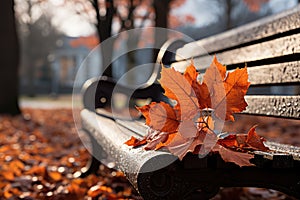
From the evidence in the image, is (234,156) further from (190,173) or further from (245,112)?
(245,112)

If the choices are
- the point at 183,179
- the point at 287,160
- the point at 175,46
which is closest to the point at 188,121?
the point at 183,179

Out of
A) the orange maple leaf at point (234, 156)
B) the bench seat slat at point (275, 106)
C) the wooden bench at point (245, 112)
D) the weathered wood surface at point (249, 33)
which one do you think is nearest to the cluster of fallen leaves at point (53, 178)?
the wooden bench at point (245, 112)

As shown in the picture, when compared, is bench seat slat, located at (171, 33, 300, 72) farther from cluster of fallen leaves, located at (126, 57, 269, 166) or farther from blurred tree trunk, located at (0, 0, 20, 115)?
blurred tree trunk, located at (0, 0, 20, 115)

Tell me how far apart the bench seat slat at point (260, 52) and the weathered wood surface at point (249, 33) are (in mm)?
38

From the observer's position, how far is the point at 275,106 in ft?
6.61

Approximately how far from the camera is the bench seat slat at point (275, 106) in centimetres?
185

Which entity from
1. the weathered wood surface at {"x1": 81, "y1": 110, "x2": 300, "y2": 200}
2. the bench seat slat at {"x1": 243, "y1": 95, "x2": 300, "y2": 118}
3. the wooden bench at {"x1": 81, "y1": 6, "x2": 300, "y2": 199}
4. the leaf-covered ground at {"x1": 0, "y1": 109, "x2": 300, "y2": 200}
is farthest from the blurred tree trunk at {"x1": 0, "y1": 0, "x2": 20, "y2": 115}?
the weathered wood surface at {"x1": 81, "y1": 110, "x2": 300, "y2": 200}

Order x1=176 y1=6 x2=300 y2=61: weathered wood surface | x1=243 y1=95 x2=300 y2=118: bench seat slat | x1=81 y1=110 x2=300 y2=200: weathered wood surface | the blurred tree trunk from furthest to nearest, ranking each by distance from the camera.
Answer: the blurred tree trunk < x1=176 y1=6 x2=300 y2=61: weathered wood surface < x1=243 y1=95 x2=300 y2=118: bench seat slat < x1=81 y1=110 x2=300 y2=200: weathered wood surface

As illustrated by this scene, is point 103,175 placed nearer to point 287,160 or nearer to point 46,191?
point 46,191

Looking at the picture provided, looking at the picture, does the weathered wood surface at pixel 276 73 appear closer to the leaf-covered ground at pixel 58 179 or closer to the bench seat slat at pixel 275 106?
the bench seat slat at pixel 275 106

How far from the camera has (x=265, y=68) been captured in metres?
2.15

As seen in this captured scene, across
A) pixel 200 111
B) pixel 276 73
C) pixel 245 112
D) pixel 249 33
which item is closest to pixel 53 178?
pixel 245 112

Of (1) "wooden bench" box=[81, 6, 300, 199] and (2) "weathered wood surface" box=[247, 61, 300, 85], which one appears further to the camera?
(2) "weathered wood surface" box=[247, 61, 300, 85]

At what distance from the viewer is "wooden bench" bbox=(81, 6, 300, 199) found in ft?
4.17
